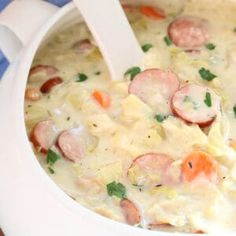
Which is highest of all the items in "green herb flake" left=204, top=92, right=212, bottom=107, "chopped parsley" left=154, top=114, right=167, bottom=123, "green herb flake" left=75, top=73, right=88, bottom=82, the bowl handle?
the bowl handle

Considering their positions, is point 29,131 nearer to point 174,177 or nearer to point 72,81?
point 72,81

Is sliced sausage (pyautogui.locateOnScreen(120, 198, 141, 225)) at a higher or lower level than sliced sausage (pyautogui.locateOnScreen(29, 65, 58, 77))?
lower

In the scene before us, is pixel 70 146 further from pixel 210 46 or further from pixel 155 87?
pixel 210 46

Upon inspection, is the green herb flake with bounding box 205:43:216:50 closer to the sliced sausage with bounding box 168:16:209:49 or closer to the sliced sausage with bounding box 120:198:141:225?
the sliced sausage with bounding box 168:16:209:49

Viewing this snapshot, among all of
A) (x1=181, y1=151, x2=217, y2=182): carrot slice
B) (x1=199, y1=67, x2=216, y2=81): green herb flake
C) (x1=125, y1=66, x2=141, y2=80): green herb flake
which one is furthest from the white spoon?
(x1=181, y1=151, x2=217, y2=182): carrot slice

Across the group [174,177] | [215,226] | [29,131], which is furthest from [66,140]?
[215,226]

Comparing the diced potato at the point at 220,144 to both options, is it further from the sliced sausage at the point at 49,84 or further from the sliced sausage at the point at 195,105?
the sliced sausage at the point at 49,84
